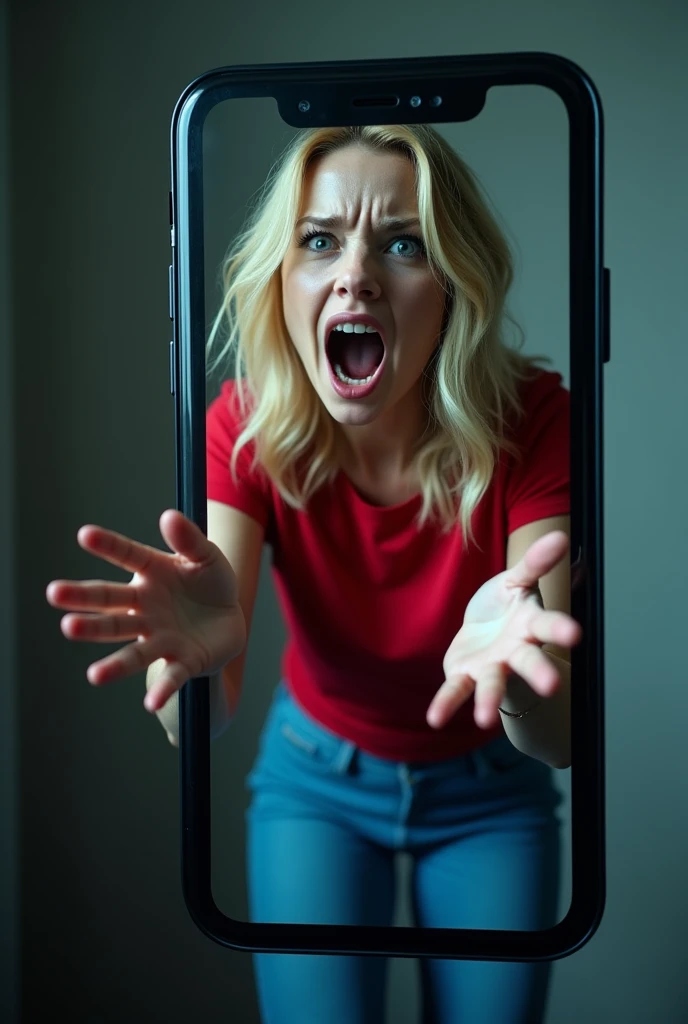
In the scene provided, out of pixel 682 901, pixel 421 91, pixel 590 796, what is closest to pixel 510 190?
pixel 421 91

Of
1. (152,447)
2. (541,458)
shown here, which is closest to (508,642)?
(541,458)

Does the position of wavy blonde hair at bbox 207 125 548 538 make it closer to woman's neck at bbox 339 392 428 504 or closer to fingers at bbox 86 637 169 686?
woman's neck at bbox 339 392 428 504

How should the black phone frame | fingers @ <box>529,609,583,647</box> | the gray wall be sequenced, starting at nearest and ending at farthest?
fingers @ <box>529,609,583,647</box>
the black phone frame
the gray wall

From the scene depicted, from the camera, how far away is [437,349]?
24.4 inches

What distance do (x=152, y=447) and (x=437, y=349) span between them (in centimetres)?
41

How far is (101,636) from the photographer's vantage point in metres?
0.48

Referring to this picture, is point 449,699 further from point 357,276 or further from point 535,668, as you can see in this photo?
point 357,276

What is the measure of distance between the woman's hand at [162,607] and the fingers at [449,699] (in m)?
0.13

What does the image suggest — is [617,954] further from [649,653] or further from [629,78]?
[629,78]

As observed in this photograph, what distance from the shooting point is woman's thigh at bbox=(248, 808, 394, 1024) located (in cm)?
65

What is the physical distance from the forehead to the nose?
0.10ft

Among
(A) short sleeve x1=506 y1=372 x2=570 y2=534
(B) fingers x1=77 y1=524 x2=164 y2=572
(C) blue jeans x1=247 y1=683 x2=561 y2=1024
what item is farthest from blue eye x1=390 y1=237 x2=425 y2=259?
(C) blue jeans x1=247 y1=683 x2=561 y2=1024

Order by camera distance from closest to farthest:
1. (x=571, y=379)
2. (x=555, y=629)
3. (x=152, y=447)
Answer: (x=555, y=629)
(x=571, y=379)
(x=152, y=447)

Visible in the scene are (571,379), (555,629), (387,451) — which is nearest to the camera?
(555,629)
